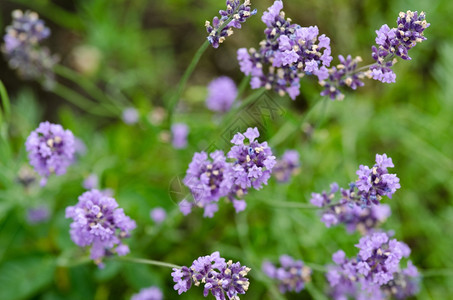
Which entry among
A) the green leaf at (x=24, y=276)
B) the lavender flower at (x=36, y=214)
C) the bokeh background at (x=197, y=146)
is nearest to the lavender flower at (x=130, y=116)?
the bokeh background at (x=197, y=146)

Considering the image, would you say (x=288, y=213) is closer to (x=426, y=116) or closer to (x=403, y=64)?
(x=426, y=116)

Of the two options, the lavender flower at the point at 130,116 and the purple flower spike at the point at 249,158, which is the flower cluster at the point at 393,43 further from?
the lavender flower at the point at 130,116

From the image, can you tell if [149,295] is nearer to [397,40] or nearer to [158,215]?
[158,215]

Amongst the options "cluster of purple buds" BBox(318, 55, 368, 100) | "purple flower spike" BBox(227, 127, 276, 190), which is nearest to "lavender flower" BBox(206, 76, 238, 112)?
"cluster of purple buds" BBox(318, 55, 368, 100)

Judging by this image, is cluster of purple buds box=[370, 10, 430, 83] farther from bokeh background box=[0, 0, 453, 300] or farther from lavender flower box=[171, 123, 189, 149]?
lavender flower box=[171, 123, 189, 149]

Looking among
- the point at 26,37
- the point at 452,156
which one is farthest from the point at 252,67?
the point at 452,156

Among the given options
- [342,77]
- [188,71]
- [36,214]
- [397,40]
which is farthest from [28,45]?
[397,40]
